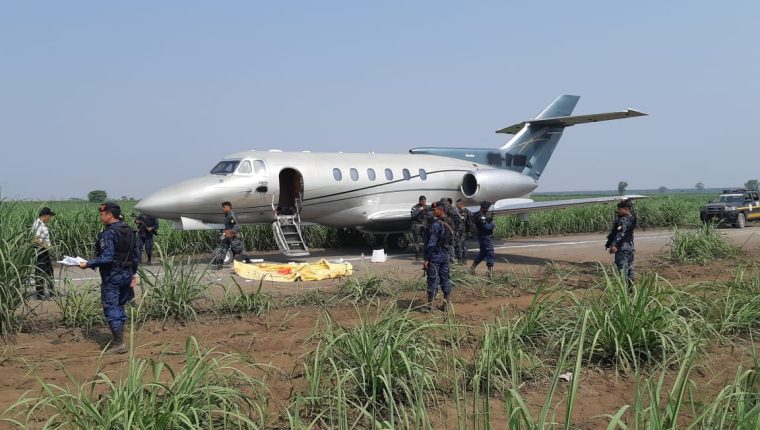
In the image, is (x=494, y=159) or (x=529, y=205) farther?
(x=494, y=159)

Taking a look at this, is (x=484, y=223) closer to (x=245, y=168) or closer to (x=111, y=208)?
(x=245, y=168)

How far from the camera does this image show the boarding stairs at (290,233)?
15.4m

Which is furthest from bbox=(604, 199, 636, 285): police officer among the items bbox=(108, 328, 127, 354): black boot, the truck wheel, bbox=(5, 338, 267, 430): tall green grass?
the truck wheel

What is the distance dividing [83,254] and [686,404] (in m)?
15.6

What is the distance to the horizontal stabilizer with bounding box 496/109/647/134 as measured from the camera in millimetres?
19359

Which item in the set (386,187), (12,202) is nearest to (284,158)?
(386,187)

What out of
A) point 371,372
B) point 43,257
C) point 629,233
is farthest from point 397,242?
point 371,372

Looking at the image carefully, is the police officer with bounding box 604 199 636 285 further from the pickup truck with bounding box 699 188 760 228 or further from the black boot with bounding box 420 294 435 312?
the pickup truck with bounding box 699 188 760 228

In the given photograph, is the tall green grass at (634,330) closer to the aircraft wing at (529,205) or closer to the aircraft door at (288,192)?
the aircraft wing at (529,205)

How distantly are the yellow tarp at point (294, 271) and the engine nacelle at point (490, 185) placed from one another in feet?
27.1

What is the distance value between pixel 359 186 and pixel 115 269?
1127cm

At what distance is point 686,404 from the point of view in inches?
191

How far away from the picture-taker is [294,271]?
12617 millimetres

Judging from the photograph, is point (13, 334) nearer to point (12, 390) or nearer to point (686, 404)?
point (12, 390)
